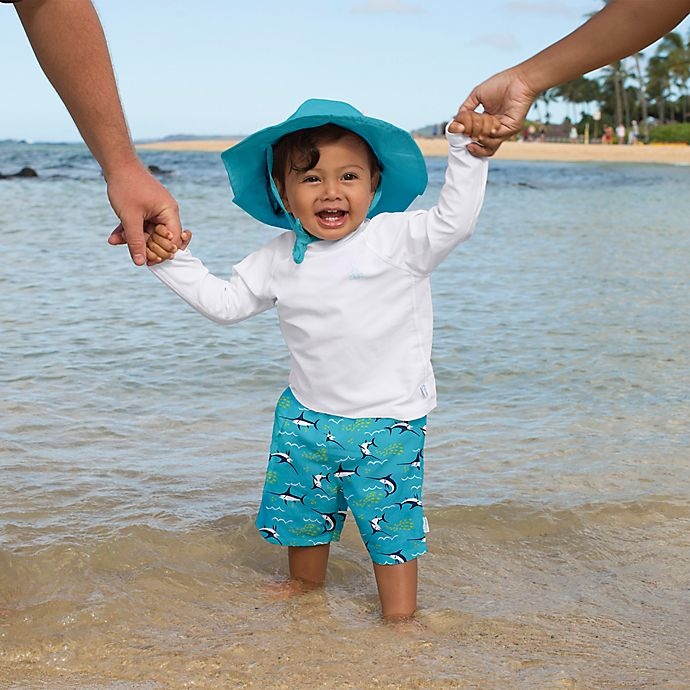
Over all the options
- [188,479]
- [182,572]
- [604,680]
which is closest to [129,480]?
[188,479]

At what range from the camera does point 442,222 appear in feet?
7.84

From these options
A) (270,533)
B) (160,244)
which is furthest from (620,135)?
(160,244)

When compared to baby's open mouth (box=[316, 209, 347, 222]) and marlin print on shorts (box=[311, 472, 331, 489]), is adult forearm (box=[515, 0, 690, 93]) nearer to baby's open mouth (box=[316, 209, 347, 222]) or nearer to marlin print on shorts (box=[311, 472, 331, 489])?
baby's open mouth (box=[316, 209, 347, 222])

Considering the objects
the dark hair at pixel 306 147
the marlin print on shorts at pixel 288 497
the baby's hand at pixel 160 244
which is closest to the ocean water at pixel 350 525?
the marlin print on shorts at pixel 288 497

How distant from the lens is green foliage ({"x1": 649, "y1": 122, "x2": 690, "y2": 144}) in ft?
189

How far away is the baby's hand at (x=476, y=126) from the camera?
7.34ft

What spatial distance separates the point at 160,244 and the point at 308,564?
979 millimetres

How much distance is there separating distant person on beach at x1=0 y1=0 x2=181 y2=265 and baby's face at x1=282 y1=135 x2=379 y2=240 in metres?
0.32

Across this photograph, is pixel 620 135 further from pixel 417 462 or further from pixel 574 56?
pixel 574 56

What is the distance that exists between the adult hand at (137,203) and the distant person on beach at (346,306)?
5cm

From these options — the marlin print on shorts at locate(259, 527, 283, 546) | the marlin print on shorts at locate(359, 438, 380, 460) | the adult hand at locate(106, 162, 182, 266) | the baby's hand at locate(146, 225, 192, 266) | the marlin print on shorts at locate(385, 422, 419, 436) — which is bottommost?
the marlin print on shorts at locate(259, 527, 283, 546)

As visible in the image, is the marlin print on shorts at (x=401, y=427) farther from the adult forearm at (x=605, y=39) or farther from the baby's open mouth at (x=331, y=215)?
the adult forearm at (x=605, y=39)

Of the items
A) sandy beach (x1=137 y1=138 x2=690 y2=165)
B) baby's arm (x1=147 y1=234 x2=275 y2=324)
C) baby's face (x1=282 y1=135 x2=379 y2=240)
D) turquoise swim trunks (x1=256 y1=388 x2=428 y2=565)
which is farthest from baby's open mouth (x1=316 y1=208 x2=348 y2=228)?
sandy beach (x1=137 y1=138 x2=690 y2=165)

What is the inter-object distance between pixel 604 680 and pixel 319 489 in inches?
32.5
